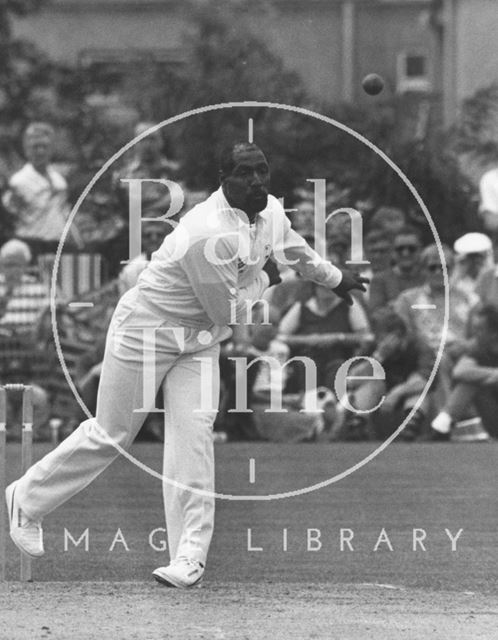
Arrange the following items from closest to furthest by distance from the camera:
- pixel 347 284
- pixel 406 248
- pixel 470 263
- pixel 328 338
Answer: pixel 347 284 → pixel 328 338 → pixel 406 248 → pixel 470 263

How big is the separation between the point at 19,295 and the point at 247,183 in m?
7.74

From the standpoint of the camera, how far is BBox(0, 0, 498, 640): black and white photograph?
8.47 metres

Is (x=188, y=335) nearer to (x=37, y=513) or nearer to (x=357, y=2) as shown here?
(x=37, y=513)

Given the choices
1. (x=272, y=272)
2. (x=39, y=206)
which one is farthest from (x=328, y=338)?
(x=272, y=272)

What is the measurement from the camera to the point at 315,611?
7789 mm

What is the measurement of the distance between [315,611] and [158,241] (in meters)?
7.53

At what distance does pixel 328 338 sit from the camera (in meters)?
15.4

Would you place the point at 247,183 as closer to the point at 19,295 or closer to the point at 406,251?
the point at 406,251

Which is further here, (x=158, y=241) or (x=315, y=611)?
(x=158, y=241)

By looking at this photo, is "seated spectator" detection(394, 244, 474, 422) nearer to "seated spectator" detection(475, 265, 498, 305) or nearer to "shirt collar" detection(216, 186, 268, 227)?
"seated spectator" detection(475, 265, 498, 305)

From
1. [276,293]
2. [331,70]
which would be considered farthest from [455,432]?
[331,70]

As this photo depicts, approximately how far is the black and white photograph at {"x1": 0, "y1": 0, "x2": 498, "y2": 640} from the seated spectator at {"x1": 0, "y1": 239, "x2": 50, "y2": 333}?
18 millimetres

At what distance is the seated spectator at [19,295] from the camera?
52.3ft

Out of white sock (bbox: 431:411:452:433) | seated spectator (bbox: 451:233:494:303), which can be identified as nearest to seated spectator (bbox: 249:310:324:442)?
white sock (bbox: 431:411:452:433)
